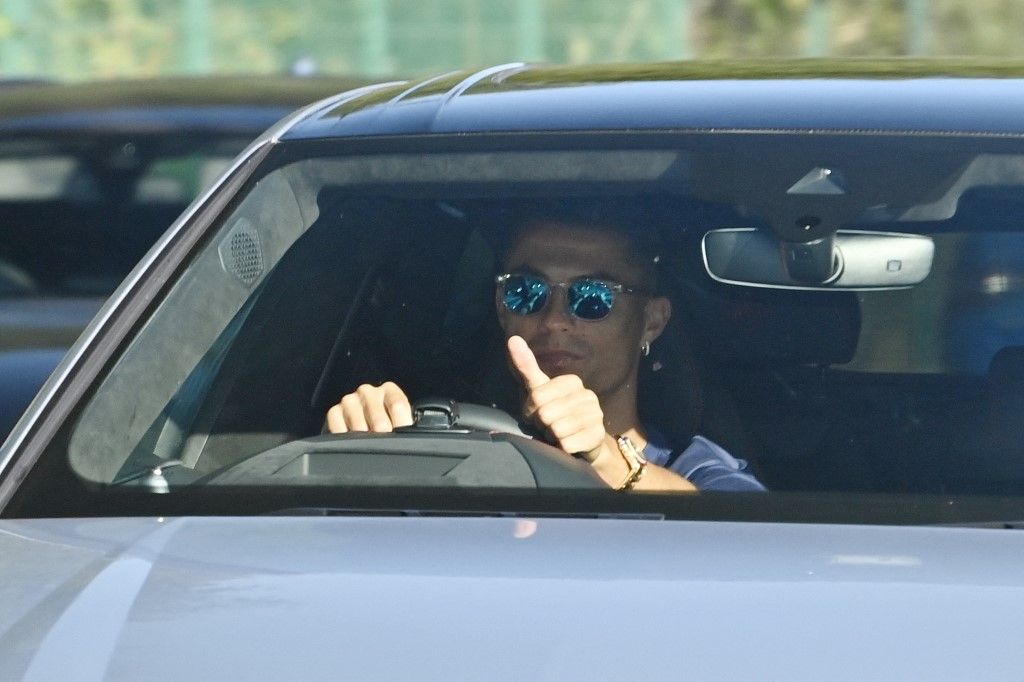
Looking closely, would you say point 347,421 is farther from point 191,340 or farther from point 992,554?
point 992,554

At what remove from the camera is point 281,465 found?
7.59 feet

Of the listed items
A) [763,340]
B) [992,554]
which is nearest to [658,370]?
[763,340]

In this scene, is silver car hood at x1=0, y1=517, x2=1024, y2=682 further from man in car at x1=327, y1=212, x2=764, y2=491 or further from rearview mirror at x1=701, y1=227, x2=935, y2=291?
rearview mirror at x1=701, y1=227, x2=935, y2=291

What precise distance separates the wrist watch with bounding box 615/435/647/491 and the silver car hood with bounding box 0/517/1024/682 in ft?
1.18

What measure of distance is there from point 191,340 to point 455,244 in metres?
0.54

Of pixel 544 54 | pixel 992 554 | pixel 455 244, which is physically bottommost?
pixel 992 554

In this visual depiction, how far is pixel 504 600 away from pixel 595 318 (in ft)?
2.86

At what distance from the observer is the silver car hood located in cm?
167

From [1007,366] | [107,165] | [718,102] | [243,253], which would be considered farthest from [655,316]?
[107,165]

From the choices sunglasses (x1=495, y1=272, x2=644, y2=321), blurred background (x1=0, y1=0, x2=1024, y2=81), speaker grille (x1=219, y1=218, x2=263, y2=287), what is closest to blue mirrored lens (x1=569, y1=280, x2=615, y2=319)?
sunglasses (x1=495, y1=272, x2=644, y2=321)

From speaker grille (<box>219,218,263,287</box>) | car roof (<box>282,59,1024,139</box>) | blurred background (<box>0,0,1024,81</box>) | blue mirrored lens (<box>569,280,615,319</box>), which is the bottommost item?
blue mirrored lens (<box>569,280,615,319</box>)

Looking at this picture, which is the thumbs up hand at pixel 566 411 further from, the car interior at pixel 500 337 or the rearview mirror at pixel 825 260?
the rearview mirror at pixel 825 260

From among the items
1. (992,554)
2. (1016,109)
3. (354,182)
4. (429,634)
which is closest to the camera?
(429,634)

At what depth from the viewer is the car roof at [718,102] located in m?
2.49
